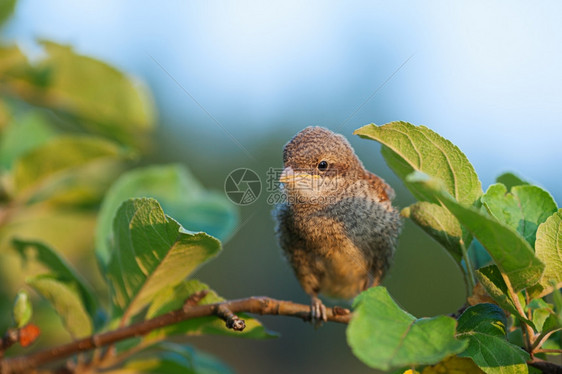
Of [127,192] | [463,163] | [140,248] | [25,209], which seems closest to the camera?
[463,163]

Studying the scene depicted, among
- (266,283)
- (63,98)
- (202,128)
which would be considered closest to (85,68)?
(63,98)

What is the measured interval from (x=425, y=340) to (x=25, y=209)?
2.04 meters

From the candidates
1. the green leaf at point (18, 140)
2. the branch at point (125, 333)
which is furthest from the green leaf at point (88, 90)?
the branch at point (125, 333)

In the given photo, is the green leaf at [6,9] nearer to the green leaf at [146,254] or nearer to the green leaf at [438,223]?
the green leaf at [146,254]

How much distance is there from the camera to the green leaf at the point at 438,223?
1.35m

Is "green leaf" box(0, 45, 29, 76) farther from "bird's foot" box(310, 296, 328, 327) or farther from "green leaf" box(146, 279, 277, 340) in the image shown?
"bird's foot" box(310, 296, 328, 327)

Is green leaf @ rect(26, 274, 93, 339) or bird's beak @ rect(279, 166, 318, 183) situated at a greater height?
bird's beak @ rect(279, 166, 318, 183)

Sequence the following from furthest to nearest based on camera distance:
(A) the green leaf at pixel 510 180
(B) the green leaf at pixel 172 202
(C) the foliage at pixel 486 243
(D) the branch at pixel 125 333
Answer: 1. (B) the green leaf at pixel 172 202
2. (A) the green leaf at pixel 510 180
3. (D) the branch at pixel 125 333
4. (C) the foliage at pixel 486 243

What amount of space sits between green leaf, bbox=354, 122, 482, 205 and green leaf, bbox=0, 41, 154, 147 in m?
1.58

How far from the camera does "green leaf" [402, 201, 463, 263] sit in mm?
1353

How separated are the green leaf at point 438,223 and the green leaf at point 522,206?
0.11 m

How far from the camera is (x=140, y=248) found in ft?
5.42

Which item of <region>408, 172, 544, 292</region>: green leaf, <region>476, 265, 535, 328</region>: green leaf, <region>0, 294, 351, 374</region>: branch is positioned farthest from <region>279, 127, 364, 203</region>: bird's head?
<region>476, 265, 535, 328</region>: green leaf

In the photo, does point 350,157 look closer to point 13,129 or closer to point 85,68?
point 85,68
